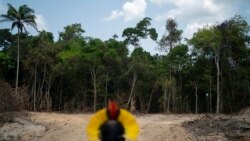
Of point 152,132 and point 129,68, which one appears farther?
point 129,68

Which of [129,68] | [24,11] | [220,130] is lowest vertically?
[220,130]

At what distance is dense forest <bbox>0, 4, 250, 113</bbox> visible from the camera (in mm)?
42531

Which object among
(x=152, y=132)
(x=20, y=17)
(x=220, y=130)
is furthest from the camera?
(x=20, y=17)

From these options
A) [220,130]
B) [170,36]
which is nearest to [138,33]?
[170,36]

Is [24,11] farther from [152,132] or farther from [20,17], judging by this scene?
[152,132]

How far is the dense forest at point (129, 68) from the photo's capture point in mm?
42531

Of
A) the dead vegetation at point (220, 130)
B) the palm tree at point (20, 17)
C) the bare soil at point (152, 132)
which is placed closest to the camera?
the bare soil at point (152, 132)

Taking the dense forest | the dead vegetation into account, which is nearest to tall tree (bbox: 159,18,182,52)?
the dense forest

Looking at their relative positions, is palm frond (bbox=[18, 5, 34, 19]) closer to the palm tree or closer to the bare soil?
the palm tree

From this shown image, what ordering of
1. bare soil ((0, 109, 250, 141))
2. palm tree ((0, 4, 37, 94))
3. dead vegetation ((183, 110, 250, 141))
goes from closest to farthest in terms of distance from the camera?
bare soil ((0, 109, 250, 141))
dead vegetation ((183, 110, 250, 141))
palm tree ((0, 4, 37, 94))

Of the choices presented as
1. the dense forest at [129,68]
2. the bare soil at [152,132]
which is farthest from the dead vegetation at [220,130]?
the dense forest at [129,68]

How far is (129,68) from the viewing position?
44.2 metres

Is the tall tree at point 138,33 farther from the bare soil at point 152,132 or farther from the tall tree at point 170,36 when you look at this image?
the bare soil at point 152,132

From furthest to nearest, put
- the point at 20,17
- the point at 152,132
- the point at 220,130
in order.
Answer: the point at 20,17 → the point at 220,130 → the point at 152,132
